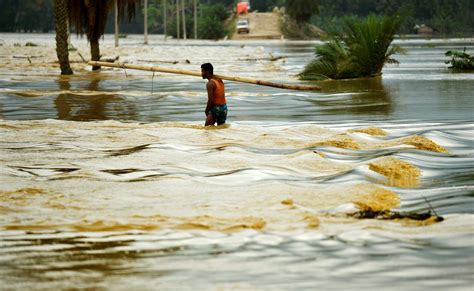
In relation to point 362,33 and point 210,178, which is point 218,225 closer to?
point 210,178

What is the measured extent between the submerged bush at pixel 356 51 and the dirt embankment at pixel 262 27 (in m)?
74.2

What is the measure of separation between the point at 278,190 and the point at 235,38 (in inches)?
3632

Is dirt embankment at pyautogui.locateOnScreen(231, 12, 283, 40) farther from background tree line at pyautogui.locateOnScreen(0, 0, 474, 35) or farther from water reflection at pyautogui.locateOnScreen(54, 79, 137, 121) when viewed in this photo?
water reflection at pyautogui.locateOnScreen(54, 79, 137, 121)

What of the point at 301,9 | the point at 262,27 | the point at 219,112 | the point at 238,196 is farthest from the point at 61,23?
the point at 262,27

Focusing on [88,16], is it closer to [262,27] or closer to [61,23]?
[61,23]

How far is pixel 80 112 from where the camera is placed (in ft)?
55.8

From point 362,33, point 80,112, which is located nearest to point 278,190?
point 80,112

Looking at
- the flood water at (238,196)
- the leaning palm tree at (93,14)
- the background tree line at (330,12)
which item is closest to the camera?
the flood water at (238,196)

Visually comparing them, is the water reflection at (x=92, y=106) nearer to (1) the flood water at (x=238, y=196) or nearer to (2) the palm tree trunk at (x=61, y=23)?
(1) the flood water at (x=238, y=196)

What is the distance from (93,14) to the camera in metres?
29.2

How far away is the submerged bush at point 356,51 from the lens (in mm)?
25422

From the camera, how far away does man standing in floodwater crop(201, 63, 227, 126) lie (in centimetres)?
1342

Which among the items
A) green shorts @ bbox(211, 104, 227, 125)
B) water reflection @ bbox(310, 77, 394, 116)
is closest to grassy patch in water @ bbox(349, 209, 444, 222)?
green shorts @ bbox(211, 104, 227, 125)

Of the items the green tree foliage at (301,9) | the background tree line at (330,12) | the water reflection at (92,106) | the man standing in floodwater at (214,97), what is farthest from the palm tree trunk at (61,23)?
→ the green tree foliage at (301,9)
